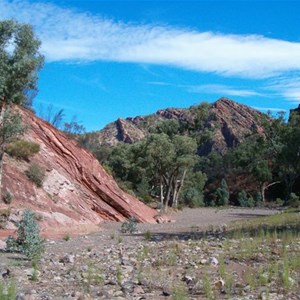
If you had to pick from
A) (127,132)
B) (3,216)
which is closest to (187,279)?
(3,216)

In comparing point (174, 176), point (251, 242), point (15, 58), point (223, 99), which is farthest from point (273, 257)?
point (223, 99)

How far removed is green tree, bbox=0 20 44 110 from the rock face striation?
14.9 feet

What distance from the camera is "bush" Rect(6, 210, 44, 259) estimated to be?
43.9ft

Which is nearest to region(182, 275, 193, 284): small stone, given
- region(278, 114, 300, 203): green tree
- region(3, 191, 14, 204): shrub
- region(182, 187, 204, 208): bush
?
region(3, 191, 14, 204): shrub

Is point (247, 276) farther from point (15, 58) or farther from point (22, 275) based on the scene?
point (15, 58)

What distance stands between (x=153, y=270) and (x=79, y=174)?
63.1 feet

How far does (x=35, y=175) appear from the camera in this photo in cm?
2528

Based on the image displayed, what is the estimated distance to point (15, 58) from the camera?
21078 mm

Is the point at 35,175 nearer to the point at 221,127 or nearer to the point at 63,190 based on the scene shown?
the point at 63,190

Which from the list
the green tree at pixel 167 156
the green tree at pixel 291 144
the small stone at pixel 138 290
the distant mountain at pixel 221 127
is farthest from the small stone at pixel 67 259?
the distant mountain at pixel 221 127

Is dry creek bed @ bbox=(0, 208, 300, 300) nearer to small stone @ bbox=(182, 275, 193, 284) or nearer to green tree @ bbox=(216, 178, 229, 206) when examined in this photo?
small stone @ bbox=(182, 275, 193, 284)

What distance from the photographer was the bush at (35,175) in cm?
2520

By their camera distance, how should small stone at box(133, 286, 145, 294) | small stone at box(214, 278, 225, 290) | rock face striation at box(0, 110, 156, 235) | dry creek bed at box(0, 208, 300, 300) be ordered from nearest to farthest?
dry creek bed at box(0, 208, 300, 300)
small stone at box(133, 286, 145, 294)
small stone at box(214, 278, 225, 290)
rock face striation at box(0, 110, 156, 235)

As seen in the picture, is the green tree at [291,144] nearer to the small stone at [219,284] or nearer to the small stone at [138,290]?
the small stone at [219,284]
